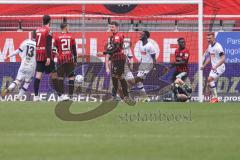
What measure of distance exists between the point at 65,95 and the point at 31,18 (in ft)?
26.6

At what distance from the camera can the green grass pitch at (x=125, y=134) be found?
31.4 feet

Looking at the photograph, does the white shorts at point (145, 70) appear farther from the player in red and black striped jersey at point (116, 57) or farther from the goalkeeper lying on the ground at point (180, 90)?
the player in red and black striped jersey at point (116, 57)

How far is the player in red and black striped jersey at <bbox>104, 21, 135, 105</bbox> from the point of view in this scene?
68.5 feet

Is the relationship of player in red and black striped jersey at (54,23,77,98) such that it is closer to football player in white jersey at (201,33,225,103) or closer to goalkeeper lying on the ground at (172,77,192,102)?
goalkeeper lying on the ground at (172,77,192,102)

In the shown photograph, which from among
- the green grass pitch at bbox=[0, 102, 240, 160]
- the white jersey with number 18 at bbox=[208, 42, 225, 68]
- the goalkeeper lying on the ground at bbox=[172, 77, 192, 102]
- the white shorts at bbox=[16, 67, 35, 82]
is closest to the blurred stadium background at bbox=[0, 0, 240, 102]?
the goalkeeper lying on the ground at bbox=[172, 77, 192, 102]

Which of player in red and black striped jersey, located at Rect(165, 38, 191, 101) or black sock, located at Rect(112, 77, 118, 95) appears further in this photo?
player in red and black striped jersey, located at Rect(165, 38, 191, 101)

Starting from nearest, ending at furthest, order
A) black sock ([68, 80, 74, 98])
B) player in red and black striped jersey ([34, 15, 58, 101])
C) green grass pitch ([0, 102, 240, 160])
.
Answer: green grass pitch ([0, 102, 240, 160])
player in red and black striped jersey ([34, 15, 58, 101])
black sock ([68, 80, 74, 98])

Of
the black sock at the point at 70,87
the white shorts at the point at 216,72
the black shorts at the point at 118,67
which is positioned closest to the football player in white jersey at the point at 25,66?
the black sock at the point at 70,87

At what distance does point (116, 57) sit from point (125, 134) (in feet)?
31.2

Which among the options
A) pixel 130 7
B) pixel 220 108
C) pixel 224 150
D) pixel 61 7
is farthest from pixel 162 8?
pixel 224 150

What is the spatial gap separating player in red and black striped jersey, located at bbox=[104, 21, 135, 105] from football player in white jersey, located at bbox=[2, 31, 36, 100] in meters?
2.51

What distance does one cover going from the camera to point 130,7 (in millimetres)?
28641

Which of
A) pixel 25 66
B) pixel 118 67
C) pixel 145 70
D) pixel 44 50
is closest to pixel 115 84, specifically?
pixel 118 67

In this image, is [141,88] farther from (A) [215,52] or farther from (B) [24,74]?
(B) [24,74]
